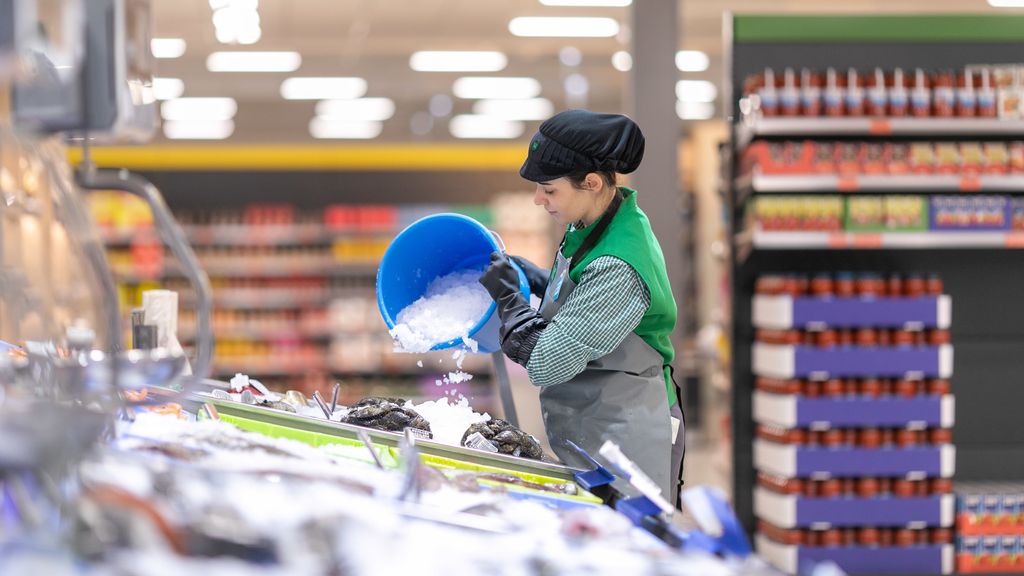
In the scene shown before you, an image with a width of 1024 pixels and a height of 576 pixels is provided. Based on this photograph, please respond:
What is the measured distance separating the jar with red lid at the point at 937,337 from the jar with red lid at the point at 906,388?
8.5 inches


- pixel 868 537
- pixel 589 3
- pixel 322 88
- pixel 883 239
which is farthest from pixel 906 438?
pixel 322 88

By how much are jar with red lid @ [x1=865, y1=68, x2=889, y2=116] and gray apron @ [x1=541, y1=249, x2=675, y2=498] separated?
3.40 meters

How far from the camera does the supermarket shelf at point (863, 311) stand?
5.57 metres

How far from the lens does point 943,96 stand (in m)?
5.72

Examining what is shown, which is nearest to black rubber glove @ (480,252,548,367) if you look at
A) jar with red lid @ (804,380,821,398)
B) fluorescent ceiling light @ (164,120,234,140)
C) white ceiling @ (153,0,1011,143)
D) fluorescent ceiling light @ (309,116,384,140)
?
jar with red lid @ (804,380,821,398)

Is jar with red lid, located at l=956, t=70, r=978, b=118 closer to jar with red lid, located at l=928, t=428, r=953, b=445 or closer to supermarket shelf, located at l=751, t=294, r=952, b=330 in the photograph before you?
supermarket shelf, located at l=751, t=294, r=952, b=330

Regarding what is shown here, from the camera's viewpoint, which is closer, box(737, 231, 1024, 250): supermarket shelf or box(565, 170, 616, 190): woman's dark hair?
box(565, 170, 616, 190): woman's dark hair

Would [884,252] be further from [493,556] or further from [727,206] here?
[493,556]

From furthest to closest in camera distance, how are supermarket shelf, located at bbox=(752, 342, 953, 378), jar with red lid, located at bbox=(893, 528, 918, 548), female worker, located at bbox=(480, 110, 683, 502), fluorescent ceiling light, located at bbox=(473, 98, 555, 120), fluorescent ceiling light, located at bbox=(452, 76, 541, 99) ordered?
fluorescent ceiling light, located at bbox=(473, 98, 555, 120) < fluorescent ceiling light, located at bbox=(452, 76, 541, 99) < jar with red lid, located at bbox=(893, 528, 918, 548) < supermarket shelf, located at bbox=(752, 342, 953, 378) < female worker, located at bbox=(480, 110, 683, 502)

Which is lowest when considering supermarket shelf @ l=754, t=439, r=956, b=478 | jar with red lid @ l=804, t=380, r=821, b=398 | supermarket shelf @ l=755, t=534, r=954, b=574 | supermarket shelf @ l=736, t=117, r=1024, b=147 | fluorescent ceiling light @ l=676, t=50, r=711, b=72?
supermarket shelf @ l=755, t=534, r=954, b=574

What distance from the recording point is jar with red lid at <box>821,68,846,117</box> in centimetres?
569

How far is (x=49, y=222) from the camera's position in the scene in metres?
8.36

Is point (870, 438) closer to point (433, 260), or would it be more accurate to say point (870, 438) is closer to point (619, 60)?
point (433, 260)

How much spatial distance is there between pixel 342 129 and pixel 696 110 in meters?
5.34
